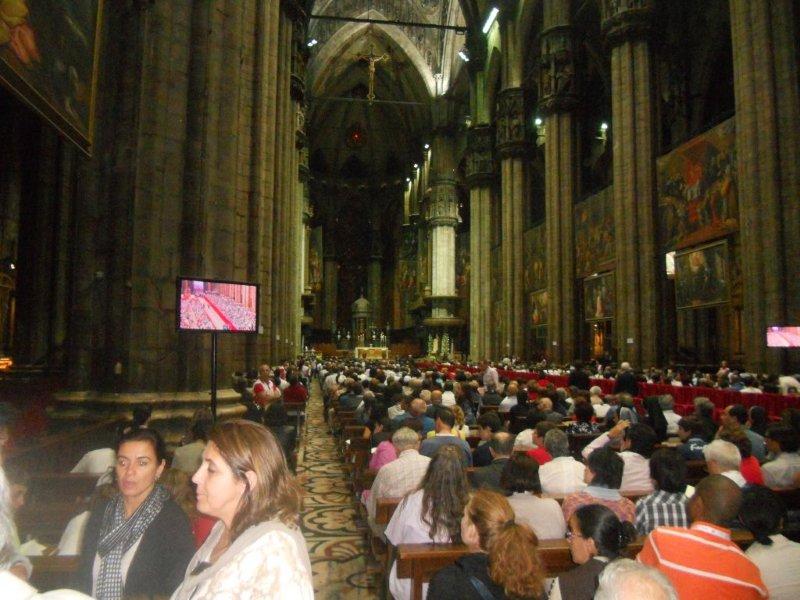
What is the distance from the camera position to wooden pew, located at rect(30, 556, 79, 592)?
2816 mm

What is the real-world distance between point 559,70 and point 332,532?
24259mm

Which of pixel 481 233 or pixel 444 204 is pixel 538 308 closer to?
pixel 481 233

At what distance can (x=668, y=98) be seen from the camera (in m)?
24.2

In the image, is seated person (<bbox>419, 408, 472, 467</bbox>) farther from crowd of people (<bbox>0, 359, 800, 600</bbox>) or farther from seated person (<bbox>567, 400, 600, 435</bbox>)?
seated person (<bbox>567, 400, 600, 435</bbox>)

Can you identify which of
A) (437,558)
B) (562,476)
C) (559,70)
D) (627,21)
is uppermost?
(559,70)

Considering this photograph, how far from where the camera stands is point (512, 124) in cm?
3216

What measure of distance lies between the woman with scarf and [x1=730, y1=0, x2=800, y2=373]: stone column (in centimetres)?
1438

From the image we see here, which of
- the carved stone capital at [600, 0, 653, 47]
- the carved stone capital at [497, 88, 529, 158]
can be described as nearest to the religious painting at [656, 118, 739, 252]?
the carved stone capital at [600, 0, 653, 47]

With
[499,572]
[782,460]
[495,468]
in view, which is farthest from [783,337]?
[499,572]

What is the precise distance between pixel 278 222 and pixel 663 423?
12.9 m

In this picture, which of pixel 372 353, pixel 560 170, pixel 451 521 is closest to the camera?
pixel 451 521

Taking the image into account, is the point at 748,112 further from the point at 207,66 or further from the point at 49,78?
the point at 49,78

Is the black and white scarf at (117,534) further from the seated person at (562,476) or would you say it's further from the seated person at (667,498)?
the seated person at (562,476)

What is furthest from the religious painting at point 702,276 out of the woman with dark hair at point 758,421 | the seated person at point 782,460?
the seated person at point 782,460
